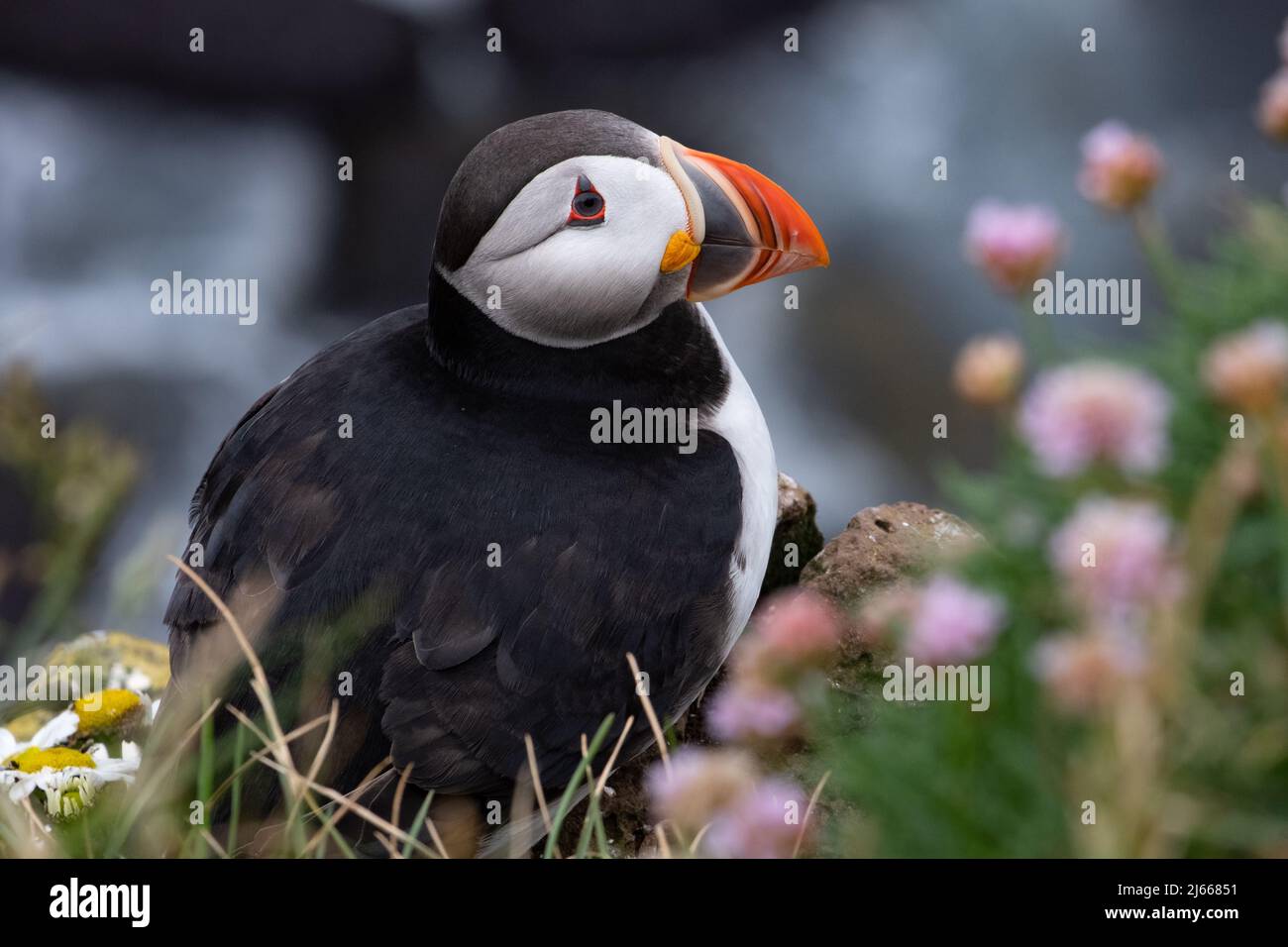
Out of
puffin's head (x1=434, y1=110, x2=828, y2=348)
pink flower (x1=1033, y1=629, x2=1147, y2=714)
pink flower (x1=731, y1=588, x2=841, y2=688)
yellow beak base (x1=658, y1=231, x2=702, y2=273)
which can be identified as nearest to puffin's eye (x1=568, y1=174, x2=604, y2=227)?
puffin's head (x1=434, y1=110, x2=828, y2=348)

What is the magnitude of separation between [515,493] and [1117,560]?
2.37 meters

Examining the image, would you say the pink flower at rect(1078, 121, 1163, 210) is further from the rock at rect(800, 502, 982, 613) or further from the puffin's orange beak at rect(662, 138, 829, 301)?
the rock at rect(800, 502, 982, 613)

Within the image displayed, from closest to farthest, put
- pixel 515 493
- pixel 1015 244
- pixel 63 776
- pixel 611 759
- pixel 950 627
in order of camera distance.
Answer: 1. pixel 950 627
2. pixel 1015 244
3. pixel 611 759
4. pixel 63 776
5. pixel 515 493

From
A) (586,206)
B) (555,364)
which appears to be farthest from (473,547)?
(586,206)

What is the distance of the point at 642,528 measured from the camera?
3.64 m

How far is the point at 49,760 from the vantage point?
11.4 feet

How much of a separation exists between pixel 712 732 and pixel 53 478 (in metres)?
2.17

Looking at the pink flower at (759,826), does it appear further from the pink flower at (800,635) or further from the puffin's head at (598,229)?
the puffin's head at (598,229)

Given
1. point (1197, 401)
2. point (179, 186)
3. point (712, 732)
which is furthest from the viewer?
point (179, 186)

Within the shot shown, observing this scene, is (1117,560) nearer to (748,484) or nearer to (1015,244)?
(1015,244)
